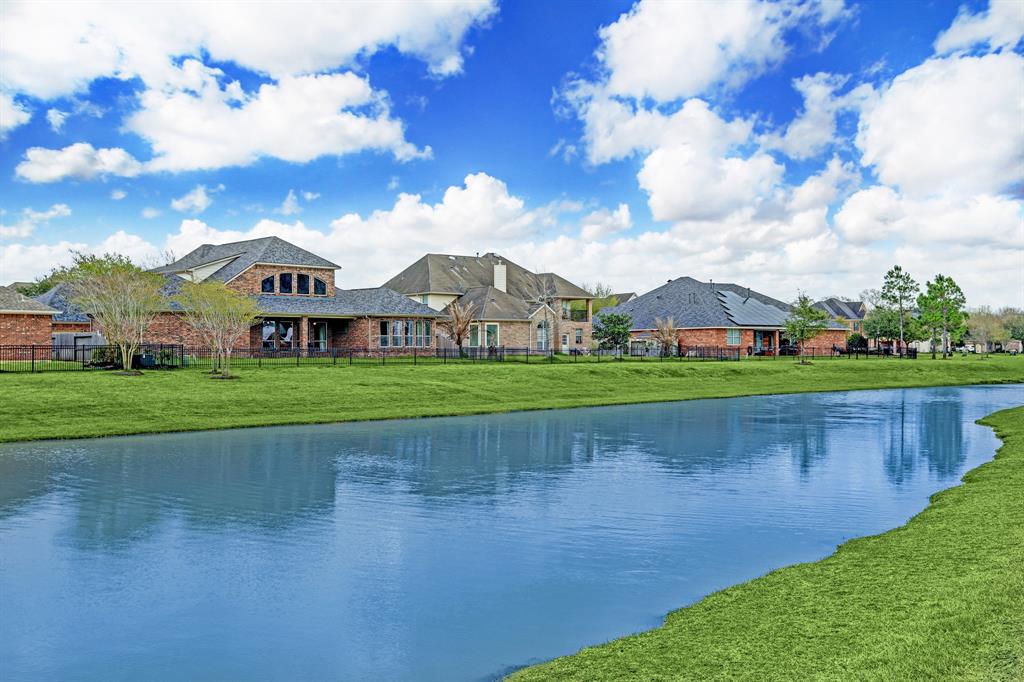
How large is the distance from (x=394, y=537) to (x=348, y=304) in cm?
4440

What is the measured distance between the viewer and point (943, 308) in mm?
87125

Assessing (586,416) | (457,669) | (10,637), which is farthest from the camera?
(586,416)

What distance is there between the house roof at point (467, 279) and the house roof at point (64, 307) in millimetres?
28962

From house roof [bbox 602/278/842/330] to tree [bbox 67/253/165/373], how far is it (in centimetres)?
5345

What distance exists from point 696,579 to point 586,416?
74.4 feet

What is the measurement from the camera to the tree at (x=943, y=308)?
8644 cm

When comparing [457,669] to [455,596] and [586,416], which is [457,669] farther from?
[586,416]

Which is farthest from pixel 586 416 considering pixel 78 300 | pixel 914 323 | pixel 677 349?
pixel 914 323

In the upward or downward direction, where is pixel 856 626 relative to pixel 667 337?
downward

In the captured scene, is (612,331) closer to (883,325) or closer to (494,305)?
(494,305)

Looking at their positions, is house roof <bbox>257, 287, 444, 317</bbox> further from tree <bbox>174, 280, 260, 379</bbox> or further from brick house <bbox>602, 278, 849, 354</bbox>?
brick house <bbox>602, 278, 849, 354</bbox>

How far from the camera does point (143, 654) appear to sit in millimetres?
8539

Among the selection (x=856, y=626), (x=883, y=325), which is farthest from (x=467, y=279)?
(x=856, y=626)

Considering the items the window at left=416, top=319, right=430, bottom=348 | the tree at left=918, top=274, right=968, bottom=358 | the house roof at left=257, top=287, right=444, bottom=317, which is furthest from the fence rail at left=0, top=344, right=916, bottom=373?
the tree at left=918, top=274, right=968, bottom=358
